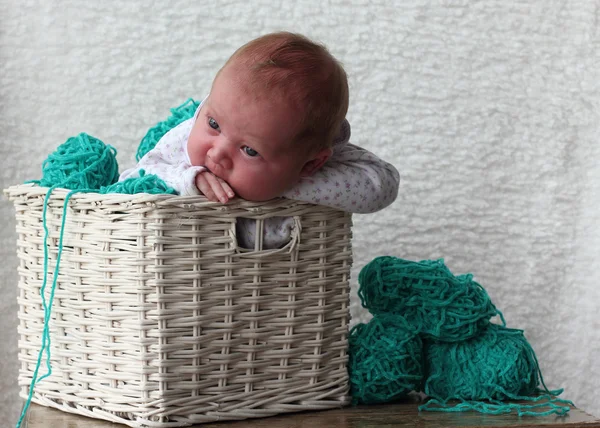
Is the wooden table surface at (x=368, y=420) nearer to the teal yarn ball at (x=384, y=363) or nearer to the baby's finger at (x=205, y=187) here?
the teal yarn ball at (x=384, y=363)

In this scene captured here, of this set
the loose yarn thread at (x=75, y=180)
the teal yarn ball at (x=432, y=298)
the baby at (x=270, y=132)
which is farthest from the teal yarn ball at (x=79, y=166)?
the teal yarn ball at (x=432, y=298)

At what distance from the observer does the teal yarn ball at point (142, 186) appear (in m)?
0.84

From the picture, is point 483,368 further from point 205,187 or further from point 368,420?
point 205,187

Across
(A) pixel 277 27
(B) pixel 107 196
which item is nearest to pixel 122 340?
(B) pixel 107 196

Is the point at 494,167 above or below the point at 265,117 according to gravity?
below

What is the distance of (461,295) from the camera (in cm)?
99

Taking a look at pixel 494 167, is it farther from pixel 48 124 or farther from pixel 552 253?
pixel 48 124

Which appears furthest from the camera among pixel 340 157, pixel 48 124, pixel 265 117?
pixel 48 124

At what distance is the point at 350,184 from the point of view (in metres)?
0.90

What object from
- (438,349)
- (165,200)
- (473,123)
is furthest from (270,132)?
(473,123)

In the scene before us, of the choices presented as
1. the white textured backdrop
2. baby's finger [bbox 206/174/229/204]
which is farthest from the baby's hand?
the white textured backdrop

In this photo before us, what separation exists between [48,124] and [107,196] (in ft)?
1.67

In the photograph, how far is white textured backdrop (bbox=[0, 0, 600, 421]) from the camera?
50.9 inches

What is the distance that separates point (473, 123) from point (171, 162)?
2.00 ft
